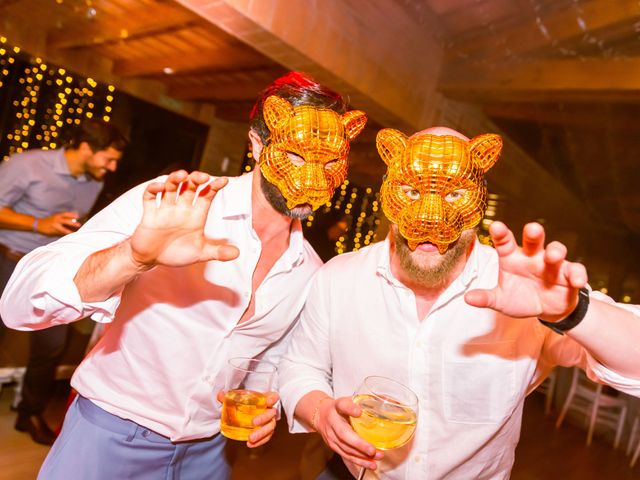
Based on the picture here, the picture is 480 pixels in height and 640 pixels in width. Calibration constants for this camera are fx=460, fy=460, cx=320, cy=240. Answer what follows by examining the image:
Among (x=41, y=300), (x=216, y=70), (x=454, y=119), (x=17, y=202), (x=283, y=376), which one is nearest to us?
(x=41, y=300)

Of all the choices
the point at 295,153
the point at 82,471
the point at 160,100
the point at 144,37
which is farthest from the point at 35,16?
Result: the point at 82,471

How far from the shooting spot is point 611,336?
104 centimetres

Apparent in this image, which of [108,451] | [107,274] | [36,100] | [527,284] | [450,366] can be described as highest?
[36,100]

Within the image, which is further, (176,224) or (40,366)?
(40,366)

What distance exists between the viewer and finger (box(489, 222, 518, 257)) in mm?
957

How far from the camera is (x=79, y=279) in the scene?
3.49ft

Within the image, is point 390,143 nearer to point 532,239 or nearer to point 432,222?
point 432,222

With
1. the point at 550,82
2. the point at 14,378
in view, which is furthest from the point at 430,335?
the point at 550,82

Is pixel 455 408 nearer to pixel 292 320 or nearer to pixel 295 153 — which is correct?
pixel 292 320

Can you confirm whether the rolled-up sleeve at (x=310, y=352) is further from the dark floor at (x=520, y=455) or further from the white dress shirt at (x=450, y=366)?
the dark floor at (x=520, y=455)

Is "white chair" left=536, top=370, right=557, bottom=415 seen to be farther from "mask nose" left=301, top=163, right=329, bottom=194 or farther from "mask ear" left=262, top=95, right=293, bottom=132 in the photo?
"mask ear" left=262, top=95, right=293, bottom=132

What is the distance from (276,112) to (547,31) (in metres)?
3.33

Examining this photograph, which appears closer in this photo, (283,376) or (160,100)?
(283,376)

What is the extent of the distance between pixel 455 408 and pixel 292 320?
60 cm
